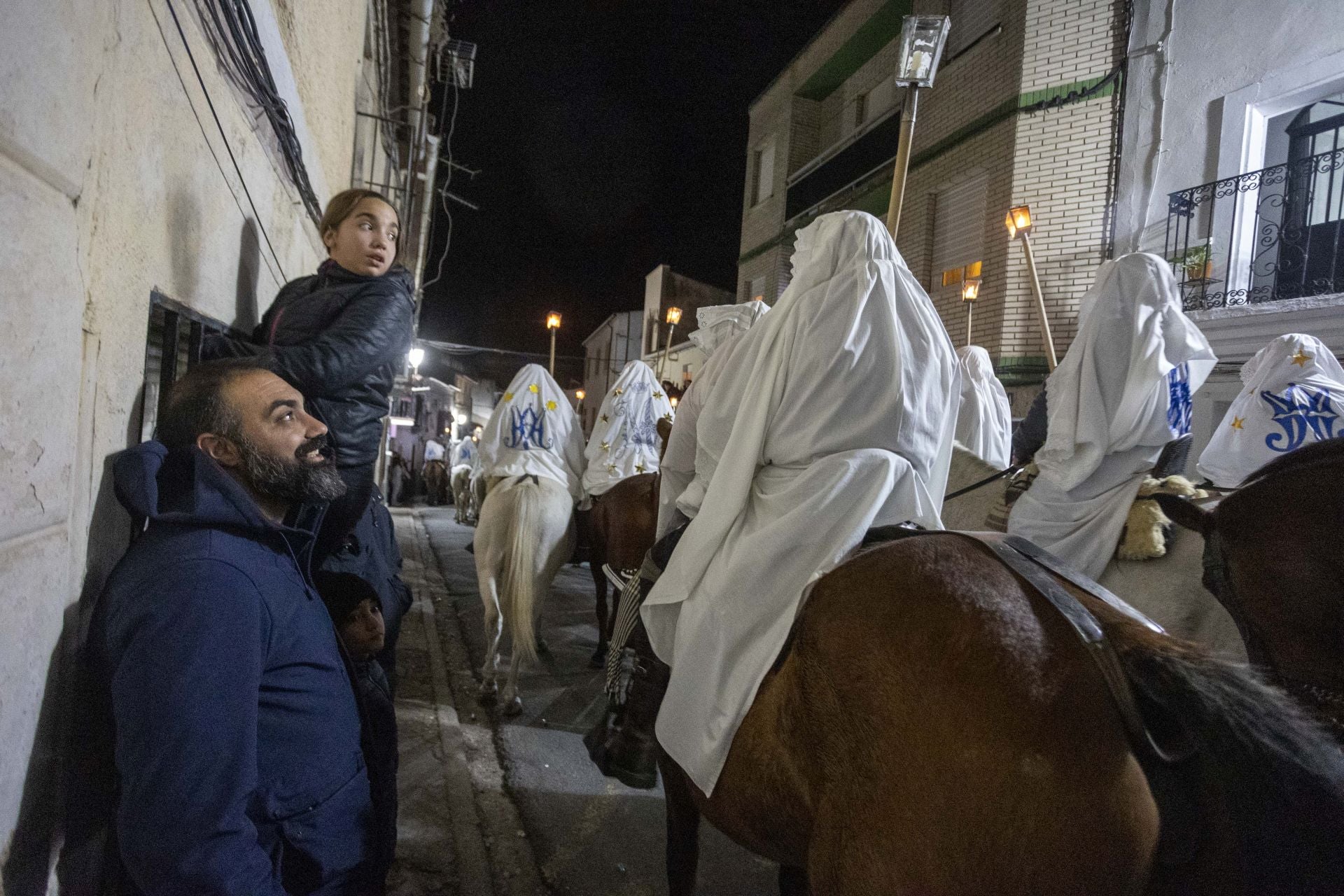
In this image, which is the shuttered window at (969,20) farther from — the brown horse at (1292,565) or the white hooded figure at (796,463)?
the brown horse at (1292,565)

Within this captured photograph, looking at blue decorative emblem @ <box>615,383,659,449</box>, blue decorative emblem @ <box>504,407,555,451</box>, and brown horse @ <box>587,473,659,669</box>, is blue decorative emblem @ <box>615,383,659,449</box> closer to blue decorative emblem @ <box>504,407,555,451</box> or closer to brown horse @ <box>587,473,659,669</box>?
brown horse @ <box>587,473,659,669</box>

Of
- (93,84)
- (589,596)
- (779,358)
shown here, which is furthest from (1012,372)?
(93,84)

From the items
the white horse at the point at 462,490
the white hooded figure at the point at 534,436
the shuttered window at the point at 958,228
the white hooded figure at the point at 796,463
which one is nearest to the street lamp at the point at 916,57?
the white hooded figure at the point at 796,463

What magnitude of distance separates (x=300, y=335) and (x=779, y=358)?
6.54ft

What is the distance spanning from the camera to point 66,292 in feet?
4.53

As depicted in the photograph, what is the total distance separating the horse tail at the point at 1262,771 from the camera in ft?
3.46

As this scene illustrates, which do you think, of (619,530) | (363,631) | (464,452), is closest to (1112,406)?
(619,530)

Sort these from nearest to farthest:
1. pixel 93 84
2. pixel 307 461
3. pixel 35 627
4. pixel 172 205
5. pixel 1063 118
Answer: pixel 35 627, pixel 93 84, pixel 307 461, pixel 172 205, pixel 1063 118

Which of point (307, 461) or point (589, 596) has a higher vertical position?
point (307, 461)

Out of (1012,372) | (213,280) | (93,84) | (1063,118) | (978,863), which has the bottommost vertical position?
(978,863)

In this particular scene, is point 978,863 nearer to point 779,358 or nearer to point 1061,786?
point 1061,786

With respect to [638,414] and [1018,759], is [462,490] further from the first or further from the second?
[1018,759]

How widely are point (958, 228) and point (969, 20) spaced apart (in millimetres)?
3799

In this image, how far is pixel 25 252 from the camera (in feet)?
4.05
